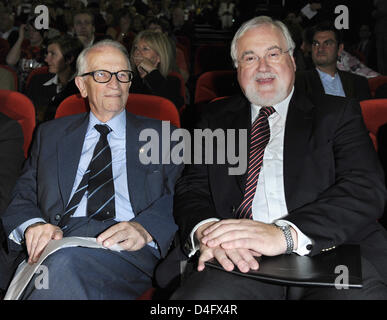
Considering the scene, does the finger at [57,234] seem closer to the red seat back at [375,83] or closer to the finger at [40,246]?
the finger at [40,246]

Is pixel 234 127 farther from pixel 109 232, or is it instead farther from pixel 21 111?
pixel 21 111

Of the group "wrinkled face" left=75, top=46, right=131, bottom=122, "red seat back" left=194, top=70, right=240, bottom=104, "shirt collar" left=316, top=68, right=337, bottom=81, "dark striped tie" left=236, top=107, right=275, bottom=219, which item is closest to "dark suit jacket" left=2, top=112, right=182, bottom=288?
"wrinkled face" left=75, top=46, right=131, bottom=122

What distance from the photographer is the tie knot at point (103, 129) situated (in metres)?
2.02

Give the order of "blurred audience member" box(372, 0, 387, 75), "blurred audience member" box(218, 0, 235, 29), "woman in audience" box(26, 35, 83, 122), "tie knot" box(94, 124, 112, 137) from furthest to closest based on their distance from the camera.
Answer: "blurred audience member" box(218, 0, 235, 29)
"blurred audience member" box(372, 0, 387, 75)
"woman in audience" box(26, 35, 83, 122)
"tie knot" box(94, 124, 112, 137)

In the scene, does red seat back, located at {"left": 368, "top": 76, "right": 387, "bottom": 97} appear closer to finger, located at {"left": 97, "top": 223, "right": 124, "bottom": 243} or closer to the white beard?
the white beard

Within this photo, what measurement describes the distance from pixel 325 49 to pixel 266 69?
7.59ft

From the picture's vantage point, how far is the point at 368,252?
1.60 m

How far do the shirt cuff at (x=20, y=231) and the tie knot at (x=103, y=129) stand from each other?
0.46m

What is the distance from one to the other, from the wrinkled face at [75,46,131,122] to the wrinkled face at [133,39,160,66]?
176 cm

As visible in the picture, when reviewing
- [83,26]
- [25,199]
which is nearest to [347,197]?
[25,199]

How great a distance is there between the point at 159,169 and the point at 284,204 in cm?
58

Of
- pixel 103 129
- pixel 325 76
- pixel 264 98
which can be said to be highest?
pixel 325 76

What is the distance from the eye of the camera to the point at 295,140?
1.77 m

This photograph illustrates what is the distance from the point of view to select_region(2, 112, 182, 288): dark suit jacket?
6.13ft
